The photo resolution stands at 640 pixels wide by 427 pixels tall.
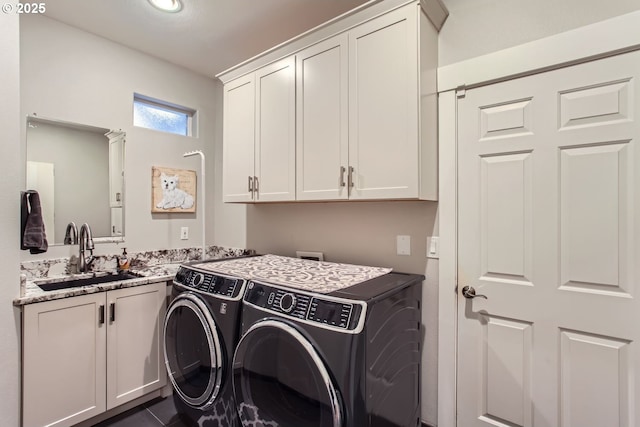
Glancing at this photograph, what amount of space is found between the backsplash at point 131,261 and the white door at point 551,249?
1902 millimetres

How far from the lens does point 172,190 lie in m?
2.82

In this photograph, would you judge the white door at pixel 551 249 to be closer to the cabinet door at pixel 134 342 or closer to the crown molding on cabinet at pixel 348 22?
the crown molding on cabinet at pixel 348 22

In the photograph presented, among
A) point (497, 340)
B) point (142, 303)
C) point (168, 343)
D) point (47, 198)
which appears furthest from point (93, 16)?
point (497, 340)

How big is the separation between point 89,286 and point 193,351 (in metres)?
0.78

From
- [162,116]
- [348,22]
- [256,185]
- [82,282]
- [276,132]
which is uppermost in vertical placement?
[348,22]

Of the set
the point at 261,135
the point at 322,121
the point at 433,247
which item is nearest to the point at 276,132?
the point at 261,135

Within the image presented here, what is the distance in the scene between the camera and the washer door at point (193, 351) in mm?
1607

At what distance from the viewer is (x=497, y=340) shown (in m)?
1.58

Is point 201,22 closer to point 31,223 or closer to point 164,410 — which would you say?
point 31,223

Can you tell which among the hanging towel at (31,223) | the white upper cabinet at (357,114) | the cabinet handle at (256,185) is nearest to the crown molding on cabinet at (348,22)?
the white upper cabinet at (357,114)

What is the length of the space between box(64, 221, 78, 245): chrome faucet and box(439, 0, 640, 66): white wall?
2.68 meters

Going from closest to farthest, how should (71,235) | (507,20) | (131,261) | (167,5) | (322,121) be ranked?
1. (507,20)
2. (322,121)
3. (167,5)
4. (71,235)
5. (131,261)

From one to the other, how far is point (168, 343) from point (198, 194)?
4.88 ft

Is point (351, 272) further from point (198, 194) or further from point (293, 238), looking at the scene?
point (198, 194)
